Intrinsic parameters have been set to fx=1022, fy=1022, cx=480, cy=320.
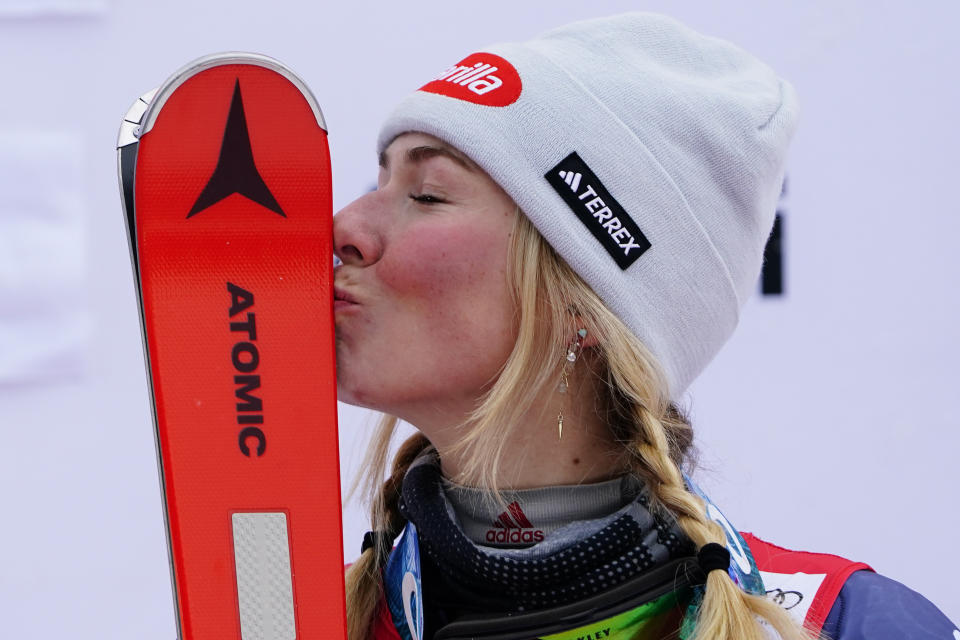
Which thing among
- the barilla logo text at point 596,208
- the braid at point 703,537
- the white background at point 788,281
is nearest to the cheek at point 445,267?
the barilla logo text at point 596,208

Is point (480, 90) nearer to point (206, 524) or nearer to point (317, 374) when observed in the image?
point (317, 374)

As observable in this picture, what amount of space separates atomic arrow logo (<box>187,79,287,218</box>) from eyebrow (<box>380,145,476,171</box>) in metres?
0.16

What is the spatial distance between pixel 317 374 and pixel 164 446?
18 cm

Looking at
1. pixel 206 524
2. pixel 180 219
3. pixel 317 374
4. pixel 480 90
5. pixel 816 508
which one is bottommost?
pixel 816 508

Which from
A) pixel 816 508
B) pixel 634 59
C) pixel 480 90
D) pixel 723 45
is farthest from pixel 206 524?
pixel 816 508

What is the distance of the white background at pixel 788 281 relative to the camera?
1.86 metres

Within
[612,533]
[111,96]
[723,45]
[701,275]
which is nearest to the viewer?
[612,533]

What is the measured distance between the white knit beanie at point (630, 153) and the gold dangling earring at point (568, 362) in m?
0.05

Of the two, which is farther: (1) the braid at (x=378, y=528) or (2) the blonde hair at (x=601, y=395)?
(1) the braid at (x=378, y=528)

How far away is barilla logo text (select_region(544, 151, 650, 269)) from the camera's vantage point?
44.4 inches

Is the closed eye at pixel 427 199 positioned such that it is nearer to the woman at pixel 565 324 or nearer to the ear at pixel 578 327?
the woman at pixel 565 324

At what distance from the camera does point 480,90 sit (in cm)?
115

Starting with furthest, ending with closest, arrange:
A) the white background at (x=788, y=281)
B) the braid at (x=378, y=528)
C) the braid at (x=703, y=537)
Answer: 1. the white background at (x=788, y=281)
2. the braid at (x=378, y=528)
3. the braid at (x=703, y=537)

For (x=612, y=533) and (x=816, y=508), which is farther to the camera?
→ (x=816, y=508)
